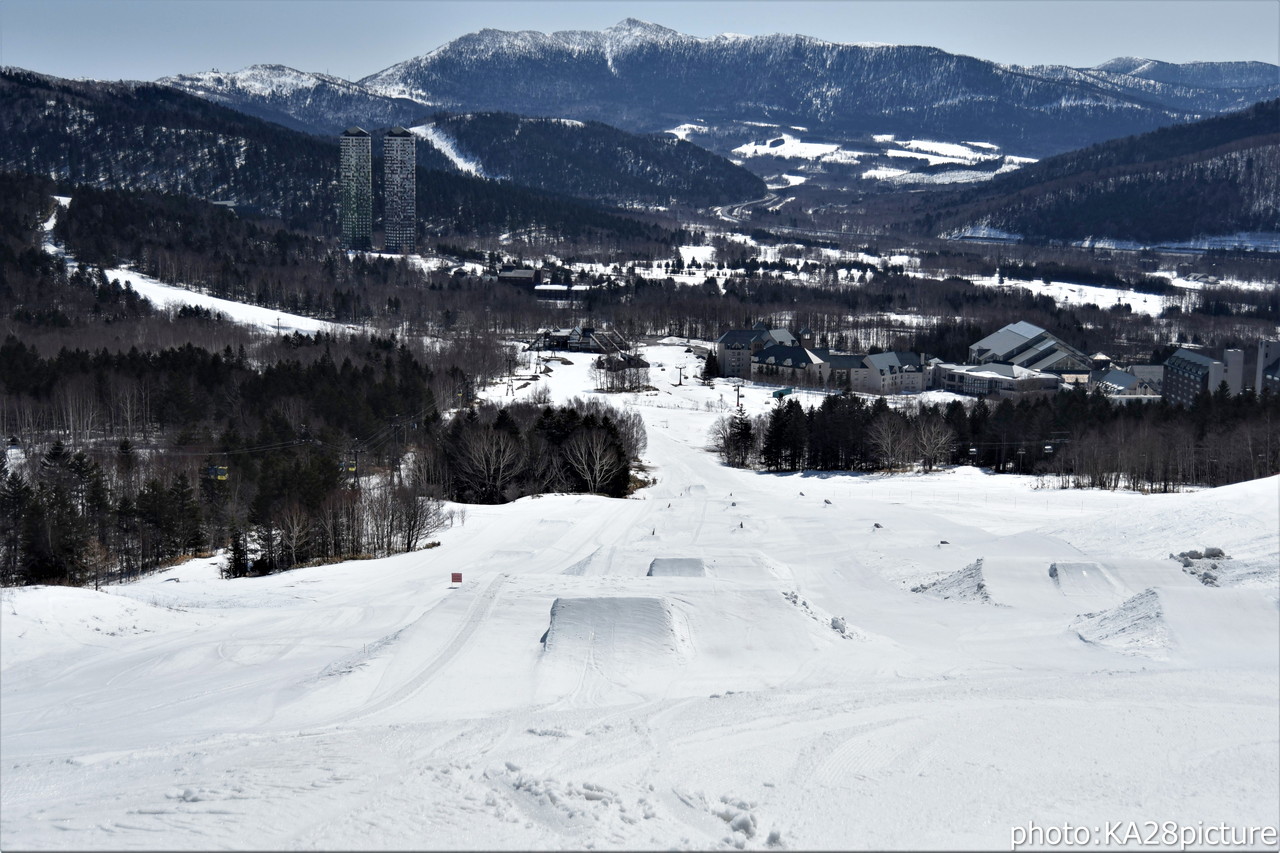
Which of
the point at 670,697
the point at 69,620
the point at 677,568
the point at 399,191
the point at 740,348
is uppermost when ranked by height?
the point at 399,191

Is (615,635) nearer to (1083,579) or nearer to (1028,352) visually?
(1083,579)

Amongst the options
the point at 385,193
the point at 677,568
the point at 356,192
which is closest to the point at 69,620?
the point at 677,568

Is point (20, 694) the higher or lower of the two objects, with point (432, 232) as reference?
lower

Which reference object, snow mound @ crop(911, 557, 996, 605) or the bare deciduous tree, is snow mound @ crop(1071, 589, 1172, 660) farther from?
the bare deciduous tree

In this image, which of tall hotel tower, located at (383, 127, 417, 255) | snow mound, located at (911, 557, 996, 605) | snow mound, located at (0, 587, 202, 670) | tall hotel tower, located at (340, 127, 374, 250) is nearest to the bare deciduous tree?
snow mound, located at (911, 557, 996, 605)

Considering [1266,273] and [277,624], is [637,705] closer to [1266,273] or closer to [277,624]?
[277,624]

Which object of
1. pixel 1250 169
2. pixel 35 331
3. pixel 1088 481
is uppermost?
pixel 1250 169

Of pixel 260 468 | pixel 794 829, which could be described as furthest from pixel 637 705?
pixel 260 468
